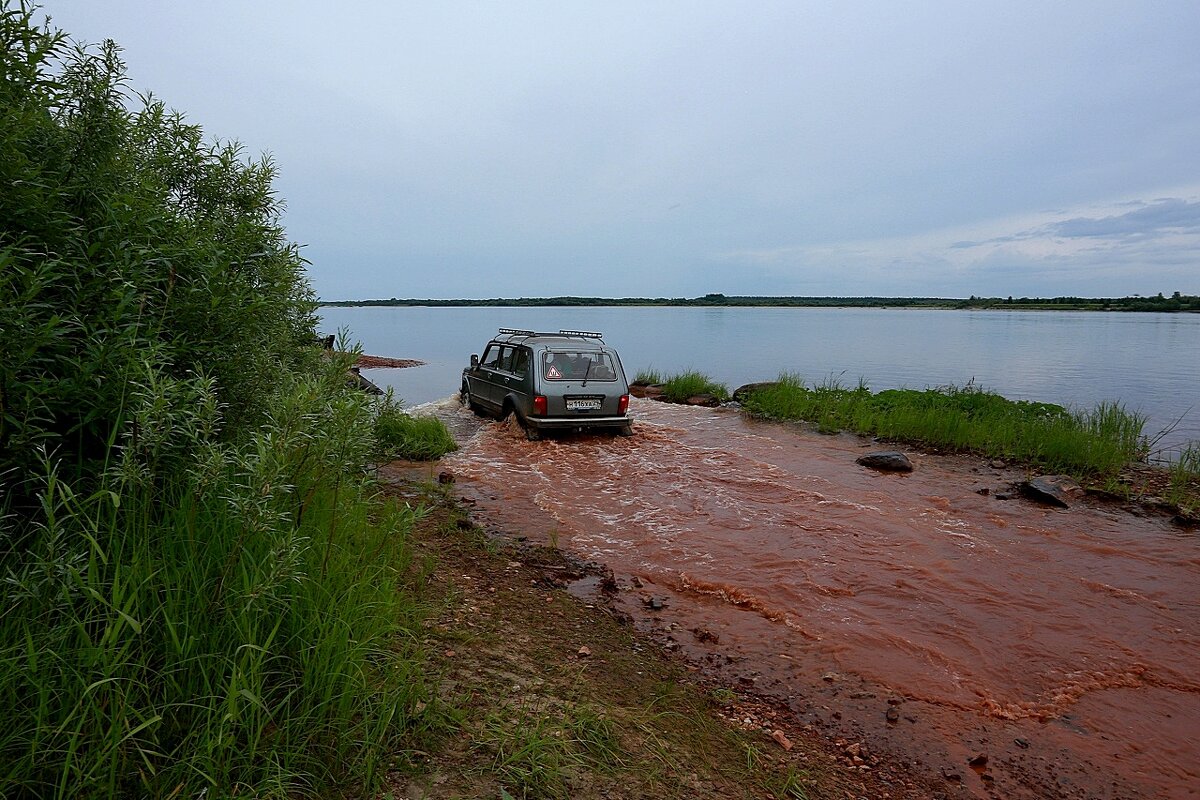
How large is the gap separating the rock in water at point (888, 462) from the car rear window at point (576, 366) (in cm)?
493

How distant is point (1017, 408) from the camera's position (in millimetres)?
13953

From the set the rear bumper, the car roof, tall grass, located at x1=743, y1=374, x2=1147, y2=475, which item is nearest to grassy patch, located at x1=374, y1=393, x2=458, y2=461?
the rear bumper

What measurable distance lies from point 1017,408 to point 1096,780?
12.4m

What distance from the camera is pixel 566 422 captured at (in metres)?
12.0

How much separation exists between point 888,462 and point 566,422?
581 centimetres

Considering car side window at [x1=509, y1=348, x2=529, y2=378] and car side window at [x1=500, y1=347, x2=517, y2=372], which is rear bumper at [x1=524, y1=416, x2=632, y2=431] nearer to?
car side window at [x1=509, y1=348, x2=529, y2=378]

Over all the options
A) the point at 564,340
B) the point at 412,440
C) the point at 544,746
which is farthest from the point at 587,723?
the point at 564,340

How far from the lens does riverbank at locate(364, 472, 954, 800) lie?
2547mm

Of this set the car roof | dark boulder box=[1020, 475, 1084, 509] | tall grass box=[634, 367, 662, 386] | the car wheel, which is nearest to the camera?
dark boulder box=[1020, 475, 1084, 509]

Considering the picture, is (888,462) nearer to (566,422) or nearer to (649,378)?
(566,422)

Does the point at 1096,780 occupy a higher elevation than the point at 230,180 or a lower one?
lower

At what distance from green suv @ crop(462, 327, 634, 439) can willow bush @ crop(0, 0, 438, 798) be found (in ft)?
27.8

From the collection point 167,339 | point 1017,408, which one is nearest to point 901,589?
point 167,339

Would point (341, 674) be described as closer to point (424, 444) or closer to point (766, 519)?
point (766, 519)
